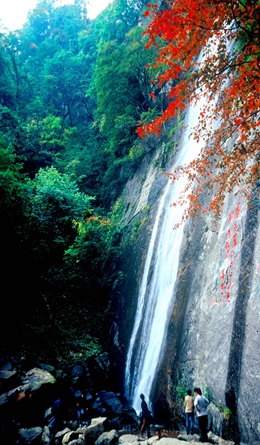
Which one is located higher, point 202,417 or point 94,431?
point 202,417

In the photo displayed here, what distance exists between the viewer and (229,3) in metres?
3.98

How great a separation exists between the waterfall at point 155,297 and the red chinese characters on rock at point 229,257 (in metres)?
2.57

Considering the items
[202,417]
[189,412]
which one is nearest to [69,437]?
[189,412]

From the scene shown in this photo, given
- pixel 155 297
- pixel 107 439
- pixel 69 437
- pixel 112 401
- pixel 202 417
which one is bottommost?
pixel 69 437

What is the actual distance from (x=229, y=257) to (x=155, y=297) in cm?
417

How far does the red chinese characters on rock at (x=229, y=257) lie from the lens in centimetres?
623

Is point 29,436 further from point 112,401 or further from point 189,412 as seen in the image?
point 189,412

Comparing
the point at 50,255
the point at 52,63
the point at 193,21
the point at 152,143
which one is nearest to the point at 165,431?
the point at 193,21

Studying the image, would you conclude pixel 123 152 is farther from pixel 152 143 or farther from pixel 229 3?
pixel 229 3

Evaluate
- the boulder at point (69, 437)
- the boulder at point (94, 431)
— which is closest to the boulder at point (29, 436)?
the boulder at point (69, 437)

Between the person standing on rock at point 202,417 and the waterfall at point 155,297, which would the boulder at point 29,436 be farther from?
the person standing on rock at point 202,417

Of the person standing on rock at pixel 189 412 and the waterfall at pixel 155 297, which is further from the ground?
the waterfall at pixel 155 297

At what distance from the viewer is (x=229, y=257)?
6.50 m

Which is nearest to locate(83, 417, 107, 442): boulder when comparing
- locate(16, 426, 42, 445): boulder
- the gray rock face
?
locate(16, 426, 42, 445): boulder
